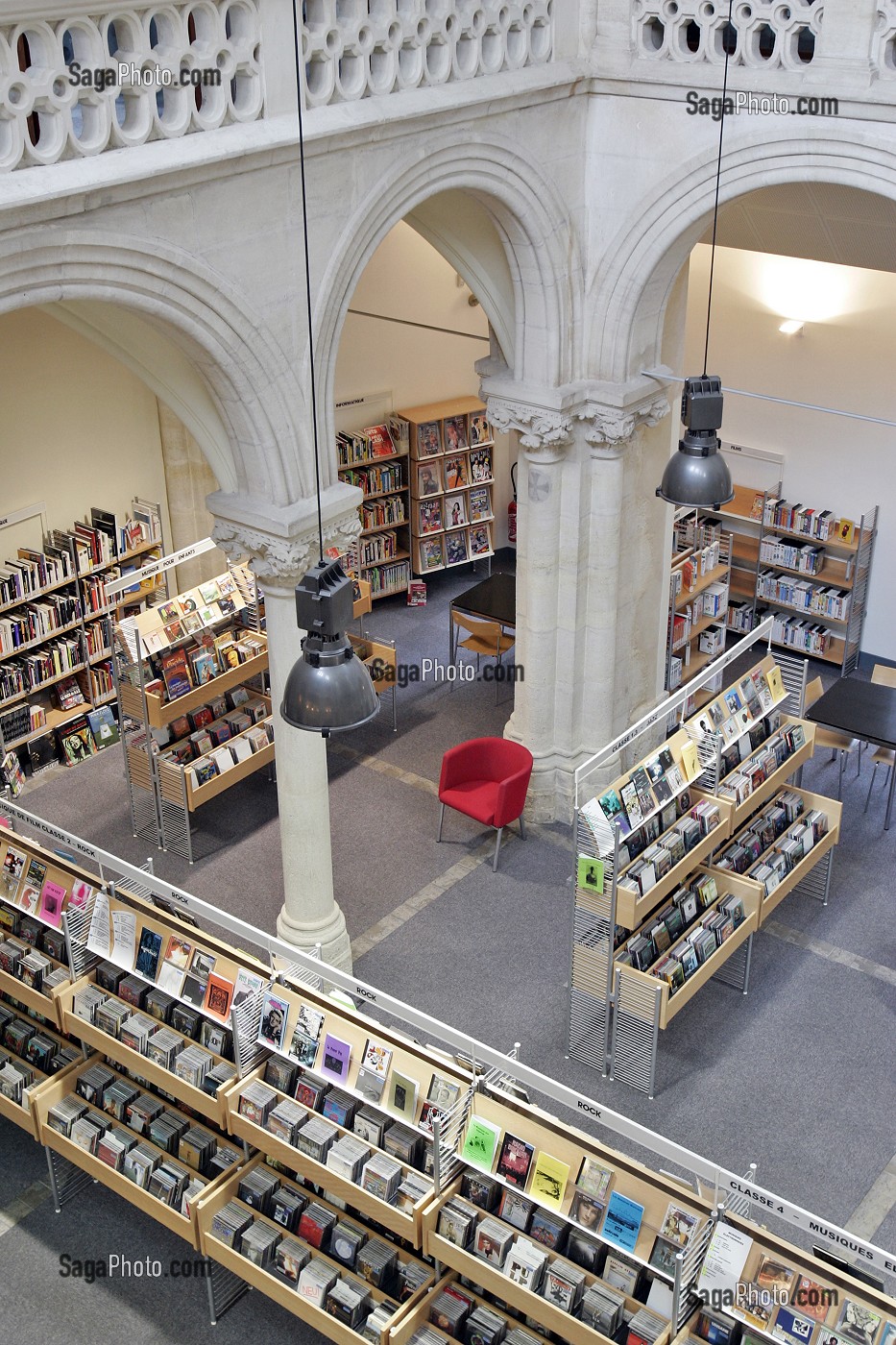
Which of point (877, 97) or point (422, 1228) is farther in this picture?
point (877, 97)

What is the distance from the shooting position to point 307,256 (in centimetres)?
728

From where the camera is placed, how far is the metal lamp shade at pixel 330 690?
5.71 m

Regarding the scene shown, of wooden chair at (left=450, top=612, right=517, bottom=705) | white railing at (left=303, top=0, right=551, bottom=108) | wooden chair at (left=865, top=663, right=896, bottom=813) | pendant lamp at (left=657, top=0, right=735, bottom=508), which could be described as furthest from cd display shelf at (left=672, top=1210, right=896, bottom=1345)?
wooden chair at (left=450, top=612, right=517, bottom=705)

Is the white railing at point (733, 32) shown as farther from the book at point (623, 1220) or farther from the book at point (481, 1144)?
the book at point (623, 1220)

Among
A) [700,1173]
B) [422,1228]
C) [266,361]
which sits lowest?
[422,1228]

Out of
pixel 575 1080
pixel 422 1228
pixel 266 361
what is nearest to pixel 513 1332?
pixel 422 1228

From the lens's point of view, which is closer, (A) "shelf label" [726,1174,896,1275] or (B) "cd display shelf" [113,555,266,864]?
(A) "shelf label" [726,1174,896,1275]

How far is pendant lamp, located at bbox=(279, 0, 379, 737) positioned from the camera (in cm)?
562

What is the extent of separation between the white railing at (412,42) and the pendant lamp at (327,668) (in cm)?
301

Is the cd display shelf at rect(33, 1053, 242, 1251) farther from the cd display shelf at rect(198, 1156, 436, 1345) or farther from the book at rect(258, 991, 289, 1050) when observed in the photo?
the book at rect(258, 991, 289, 1050)

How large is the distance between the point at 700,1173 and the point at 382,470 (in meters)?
9.24

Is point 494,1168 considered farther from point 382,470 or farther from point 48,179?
point 382,470

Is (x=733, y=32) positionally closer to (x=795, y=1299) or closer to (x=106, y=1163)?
(x=795, y=1299)

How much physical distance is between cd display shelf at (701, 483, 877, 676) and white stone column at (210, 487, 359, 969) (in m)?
5.63
